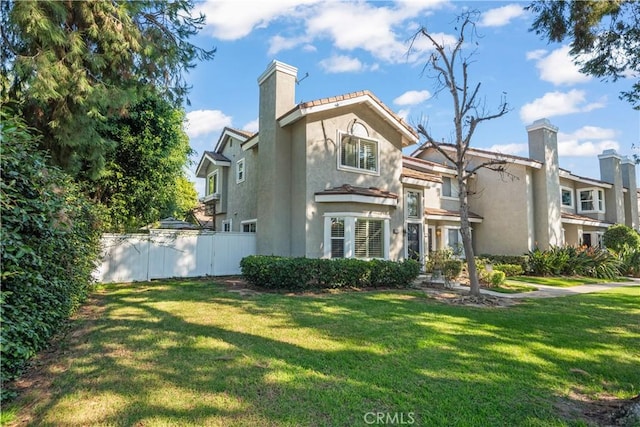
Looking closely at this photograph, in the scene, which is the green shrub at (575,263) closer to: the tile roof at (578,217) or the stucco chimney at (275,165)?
the tile roof at (578,217)

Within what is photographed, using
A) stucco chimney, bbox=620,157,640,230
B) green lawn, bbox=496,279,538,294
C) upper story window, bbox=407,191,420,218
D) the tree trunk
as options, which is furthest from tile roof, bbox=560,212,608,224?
the tree trunk

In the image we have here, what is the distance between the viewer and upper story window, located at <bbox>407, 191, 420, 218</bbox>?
58.7 ft

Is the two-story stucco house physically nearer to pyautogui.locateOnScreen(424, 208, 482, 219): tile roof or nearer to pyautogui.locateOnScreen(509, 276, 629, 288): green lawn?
pyautogui.locateOnScreen(424, 208, 482, 219): tile roof

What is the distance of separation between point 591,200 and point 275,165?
25.5m

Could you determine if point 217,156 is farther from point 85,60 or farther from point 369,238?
point 85,60

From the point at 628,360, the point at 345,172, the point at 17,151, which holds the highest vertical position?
the point at 345,172

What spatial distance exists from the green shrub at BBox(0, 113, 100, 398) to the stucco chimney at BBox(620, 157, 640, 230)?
1486 inches

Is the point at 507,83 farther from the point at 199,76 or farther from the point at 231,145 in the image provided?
the point at 231,145

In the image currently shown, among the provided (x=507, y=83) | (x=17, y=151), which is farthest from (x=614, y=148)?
(x=17, y=151)

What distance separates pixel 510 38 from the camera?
445 inches

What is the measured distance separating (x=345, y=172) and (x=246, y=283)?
6317mm

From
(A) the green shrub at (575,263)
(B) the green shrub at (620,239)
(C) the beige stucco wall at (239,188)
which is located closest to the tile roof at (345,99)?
(C) the beige stucco wall at (239,188)

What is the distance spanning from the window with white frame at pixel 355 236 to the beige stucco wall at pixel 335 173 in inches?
11.5

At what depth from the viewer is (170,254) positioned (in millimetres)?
15117
